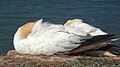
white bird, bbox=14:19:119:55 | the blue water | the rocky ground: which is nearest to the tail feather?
white bird, bbox=14:19:119:55

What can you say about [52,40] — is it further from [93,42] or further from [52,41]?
[93,42]

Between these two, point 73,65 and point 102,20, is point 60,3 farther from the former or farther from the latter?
point 73,65

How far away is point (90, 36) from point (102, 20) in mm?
12146

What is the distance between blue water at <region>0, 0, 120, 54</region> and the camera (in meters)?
19.5

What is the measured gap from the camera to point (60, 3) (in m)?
24.6

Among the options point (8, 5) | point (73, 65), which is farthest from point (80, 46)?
point (8, 5)

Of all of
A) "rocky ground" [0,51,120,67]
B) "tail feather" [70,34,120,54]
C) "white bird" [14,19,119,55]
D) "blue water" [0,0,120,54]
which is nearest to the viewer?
"rocky ground" [0,51,120,67]

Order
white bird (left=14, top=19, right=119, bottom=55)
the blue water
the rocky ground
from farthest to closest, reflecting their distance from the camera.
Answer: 1. the blue water
2. white bird (left=14, top=19, right=119, bottom=55)
3. the rocky ground

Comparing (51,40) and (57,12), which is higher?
(51,40)

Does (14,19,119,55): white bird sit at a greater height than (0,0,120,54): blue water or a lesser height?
greater

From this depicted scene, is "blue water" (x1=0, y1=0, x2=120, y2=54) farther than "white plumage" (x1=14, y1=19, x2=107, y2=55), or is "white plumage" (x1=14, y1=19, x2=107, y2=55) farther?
"blue water" (x1=0, y1=0, x2=120, y2=54)

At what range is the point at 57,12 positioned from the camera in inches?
875

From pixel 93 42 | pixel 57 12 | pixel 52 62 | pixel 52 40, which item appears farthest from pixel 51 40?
pixel 57 12

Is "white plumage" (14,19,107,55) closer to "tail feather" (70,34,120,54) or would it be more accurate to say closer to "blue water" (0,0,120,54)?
"tail feather" (70,34,120,54)
